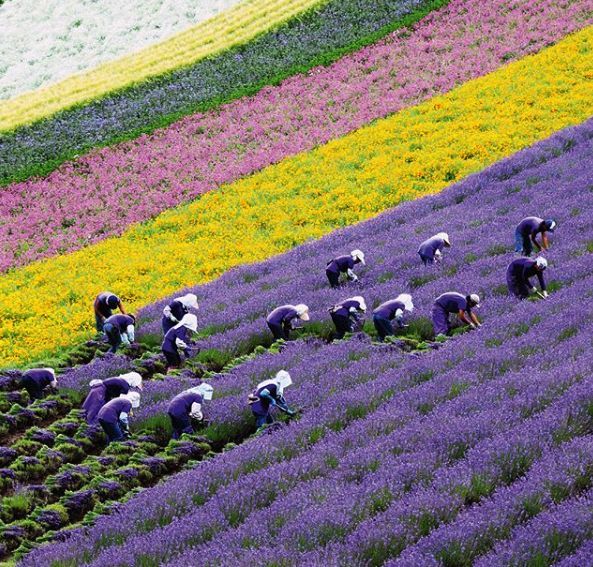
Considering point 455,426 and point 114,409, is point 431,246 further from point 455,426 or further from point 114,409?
point 455,426

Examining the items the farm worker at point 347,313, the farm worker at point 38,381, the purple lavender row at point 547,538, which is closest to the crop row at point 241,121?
the farm worker at point 38,381

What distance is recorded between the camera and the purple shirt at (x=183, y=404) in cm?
1166

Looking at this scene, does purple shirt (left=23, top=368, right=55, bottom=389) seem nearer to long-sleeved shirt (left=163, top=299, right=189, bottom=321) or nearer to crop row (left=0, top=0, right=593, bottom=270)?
long-sleeved shirt (left=163, top=299, right=189, bottom=321)

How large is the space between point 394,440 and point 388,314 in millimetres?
4195

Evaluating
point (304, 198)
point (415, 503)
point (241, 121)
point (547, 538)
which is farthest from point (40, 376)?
point (241, 121)

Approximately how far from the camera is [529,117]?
27.4m

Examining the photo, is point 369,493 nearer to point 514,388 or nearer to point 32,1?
point 514,388

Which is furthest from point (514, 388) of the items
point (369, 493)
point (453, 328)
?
point (453, 328)

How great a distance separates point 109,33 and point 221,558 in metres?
42.5

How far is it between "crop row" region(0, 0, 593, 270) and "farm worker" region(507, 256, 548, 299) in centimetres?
1433

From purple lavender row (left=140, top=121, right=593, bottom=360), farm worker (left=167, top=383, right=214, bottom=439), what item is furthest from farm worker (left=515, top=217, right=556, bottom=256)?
farm worker (left=167, top=383, right=214, bottom=439)

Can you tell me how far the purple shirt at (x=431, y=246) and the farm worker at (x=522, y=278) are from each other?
266 cm

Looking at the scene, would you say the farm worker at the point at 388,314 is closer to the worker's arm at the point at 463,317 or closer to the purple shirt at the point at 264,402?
the worker's arm at the point at 463,317

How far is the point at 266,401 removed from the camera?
11.2m
